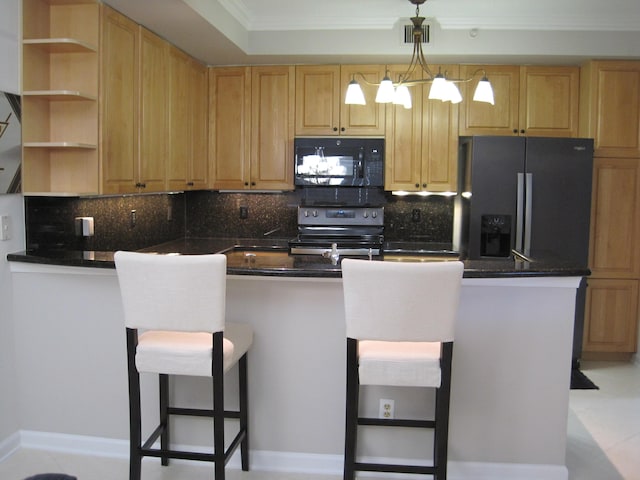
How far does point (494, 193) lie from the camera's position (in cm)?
464

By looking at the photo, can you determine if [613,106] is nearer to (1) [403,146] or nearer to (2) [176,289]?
(1) [403,146]

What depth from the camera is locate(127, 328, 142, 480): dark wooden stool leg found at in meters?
2.62

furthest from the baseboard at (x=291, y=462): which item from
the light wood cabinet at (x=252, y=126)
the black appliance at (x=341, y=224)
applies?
the light wood cabinet at (x=252, y=126)

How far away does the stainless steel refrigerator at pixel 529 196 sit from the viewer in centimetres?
460

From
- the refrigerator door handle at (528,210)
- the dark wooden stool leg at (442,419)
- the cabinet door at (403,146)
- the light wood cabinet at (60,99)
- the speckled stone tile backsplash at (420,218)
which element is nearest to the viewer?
the dark wooden stool leg at (442,419)

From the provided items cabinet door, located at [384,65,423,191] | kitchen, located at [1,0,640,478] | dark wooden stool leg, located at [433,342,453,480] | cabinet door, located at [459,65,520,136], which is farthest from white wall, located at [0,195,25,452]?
cabinet door, located at [459,65,520,136]

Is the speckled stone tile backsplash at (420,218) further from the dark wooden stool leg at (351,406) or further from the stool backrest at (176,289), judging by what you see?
the stool backrest at (176,289)

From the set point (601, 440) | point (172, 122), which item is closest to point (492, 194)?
point (601, 440)

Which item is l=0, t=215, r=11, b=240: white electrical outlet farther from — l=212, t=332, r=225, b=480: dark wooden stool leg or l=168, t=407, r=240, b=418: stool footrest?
l=212, t=332, r=225, b=480: dark wooden stool leg

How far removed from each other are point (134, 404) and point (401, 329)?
1128mm

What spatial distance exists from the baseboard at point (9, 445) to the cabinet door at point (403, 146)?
3.00 metres

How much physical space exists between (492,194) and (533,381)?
196 centimetres

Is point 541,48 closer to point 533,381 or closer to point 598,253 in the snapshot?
point 598,253

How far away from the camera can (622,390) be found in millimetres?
4375
